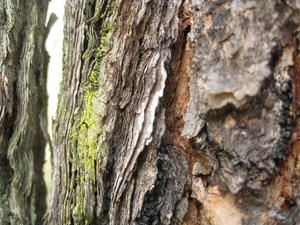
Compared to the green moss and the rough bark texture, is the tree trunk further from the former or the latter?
the rough bark texture

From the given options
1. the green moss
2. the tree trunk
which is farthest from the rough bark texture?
the green moss

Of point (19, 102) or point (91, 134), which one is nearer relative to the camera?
point (91, 134)

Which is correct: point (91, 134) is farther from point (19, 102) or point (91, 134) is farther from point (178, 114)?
point (19, 102)

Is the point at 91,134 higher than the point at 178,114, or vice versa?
the point at 178,114

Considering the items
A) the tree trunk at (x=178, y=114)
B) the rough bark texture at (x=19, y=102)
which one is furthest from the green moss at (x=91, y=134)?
the rough bark texture at (x=19, y=102)

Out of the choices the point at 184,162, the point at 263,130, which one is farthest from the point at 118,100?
the point at 263,130

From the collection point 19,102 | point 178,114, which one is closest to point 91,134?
point 178,114

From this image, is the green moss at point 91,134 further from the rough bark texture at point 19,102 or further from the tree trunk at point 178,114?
the rough bark texture at point 19,102
